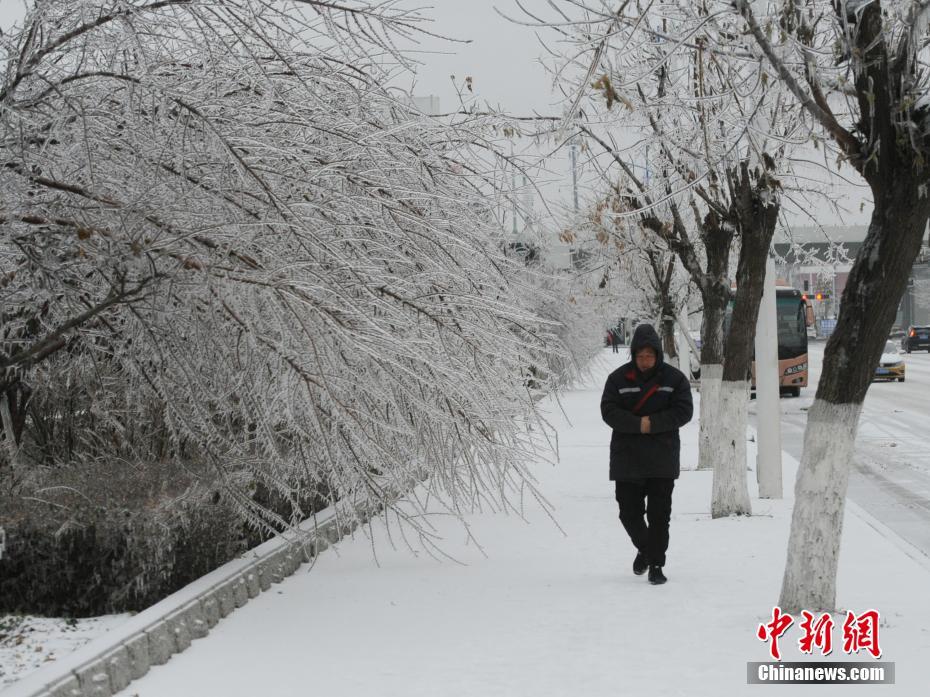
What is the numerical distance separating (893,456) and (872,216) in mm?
11161

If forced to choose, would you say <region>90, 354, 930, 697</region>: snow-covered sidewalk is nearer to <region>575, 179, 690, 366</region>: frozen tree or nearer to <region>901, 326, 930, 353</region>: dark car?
<region>575, 179, 690, 366</region>: frozen tree

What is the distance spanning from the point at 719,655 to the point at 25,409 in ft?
19.0

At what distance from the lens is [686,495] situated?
12047mm

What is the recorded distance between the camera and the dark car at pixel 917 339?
216 ft

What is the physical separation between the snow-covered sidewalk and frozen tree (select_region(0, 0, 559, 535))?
2.63 feet

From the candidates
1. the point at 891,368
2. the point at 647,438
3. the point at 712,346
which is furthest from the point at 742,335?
the point at 891,368

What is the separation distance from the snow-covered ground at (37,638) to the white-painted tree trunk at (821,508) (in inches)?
141

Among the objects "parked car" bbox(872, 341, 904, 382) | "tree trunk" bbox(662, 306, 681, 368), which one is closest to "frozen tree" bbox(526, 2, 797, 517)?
"tree trunk" bbox(662, 306, 681, 368)

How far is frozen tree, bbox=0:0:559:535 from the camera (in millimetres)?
4949

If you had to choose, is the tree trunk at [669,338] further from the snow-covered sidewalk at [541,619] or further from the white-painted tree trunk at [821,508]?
the white-painted tree trunk at [821,508]

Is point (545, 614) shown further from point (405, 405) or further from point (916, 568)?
point (916, 568)

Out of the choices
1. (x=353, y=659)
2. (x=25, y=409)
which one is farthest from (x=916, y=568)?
(x=25, y=409)

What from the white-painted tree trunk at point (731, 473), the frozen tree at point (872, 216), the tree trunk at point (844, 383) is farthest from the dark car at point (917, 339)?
the tree trunk at point (844, 383)

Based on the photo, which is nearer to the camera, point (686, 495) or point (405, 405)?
point (405, 405)
